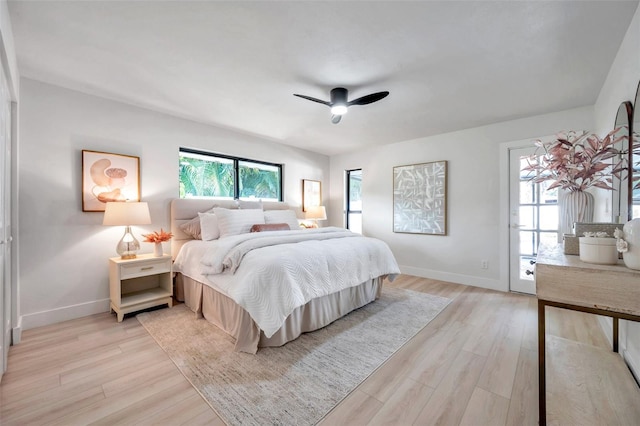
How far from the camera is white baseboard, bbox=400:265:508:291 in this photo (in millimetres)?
3735

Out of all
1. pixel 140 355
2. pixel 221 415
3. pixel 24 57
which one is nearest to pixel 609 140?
pixel 221 415

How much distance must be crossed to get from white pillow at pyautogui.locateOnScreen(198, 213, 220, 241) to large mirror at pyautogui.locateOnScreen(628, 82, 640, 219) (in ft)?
12.2

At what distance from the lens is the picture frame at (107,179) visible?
280cm

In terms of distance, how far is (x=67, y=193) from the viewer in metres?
2.72

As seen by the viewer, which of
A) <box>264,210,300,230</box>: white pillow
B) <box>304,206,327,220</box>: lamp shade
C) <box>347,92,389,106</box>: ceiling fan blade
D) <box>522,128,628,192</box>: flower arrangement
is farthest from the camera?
<box>304,206,327,220</box>: lamp shade

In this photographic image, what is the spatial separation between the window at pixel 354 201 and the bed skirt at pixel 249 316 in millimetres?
2414

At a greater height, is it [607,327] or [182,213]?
[182,213]

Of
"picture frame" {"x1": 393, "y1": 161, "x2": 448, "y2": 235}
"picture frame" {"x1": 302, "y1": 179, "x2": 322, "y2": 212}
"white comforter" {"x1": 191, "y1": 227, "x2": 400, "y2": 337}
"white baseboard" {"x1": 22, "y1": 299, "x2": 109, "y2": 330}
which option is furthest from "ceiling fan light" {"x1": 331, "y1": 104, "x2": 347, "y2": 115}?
"white baseboard" {"x1": 22, "y1": 299, "x2": 109, "y2": 330}

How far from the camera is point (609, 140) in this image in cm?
159

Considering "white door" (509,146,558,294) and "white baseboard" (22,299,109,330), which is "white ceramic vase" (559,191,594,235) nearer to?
"white door" (509,146,558,294)

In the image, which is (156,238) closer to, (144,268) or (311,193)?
(144,268)

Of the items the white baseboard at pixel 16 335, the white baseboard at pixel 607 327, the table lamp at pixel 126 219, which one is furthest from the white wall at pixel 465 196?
the white baseboard at pixel 16 335

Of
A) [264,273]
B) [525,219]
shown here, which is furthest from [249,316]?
[525,219]

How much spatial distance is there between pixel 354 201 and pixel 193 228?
330cm
